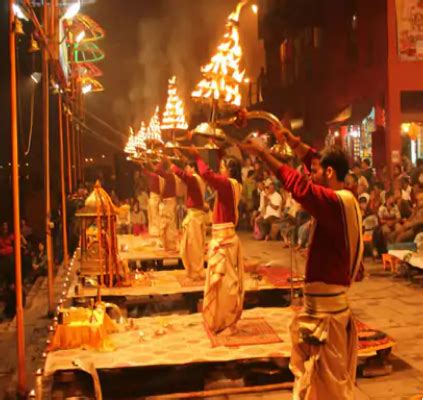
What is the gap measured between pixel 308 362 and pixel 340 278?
0.67 m

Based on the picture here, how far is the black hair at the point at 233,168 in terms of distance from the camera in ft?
25.5

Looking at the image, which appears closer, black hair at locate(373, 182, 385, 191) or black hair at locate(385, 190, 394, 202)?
black hair at locate(385, 190, 394, 202)

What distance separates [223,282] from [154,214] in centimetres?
918

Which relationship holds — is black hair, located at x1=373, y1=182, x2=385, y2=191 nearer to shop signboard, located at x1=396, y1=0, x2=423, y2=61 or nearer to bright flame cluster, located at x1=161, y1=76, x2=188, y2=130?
shop signboard, located at x1=396, y1=0, x2=423, y2=61

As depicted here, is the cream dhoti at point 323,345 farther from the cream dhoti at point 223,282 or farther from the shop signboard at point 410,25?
the shop signboard at point 410,25

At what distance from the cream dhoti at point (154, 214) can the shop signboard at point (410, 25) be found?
841 cm

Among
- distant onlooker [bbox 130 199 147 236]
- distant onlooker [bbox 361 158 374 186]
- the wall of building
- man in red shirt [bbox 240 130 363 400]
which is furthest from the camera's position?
the wall of building

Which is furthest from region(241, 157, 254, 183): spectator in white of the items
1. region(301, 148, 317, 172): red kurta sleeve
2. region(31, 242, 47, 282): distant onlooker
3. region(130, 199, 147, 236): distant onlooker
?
region(301, 148, 317, 172): red kurta sleeve

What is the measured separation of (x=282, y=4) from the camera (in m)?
29.2

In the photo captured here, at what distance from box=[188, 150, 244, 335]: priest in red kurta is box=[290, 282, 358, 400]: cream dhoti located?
2681mm

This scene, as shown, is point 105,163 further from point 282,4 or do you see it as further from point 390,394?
point 390,394

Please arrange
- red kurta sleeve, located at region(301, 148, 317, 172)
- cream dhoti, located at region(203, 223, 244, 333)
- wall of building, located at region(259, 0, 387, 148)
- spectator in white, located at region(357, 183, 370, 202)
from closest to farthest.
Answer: red kurta sleeve, located at region(301, 148, 317, 172)
cream dhoti, located at region(203, 223, 244, 333)
spectator in white, located at region(357, 183, 370, 202)
wall of building, located at region(259, 0, 387, 148)

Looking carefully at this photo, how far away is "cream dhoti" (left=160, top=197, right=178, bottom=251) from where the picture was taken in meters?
13.6

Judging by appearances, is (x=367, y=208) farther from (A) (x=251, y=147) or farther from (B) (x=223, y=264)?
(A) (x=251, y=147)
